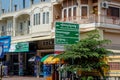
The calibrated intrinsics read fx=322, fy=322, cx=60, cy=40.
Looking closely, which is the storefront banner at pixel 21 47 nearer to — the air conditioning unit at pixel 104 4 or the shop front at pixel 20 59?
the shop front at pixel 20 59

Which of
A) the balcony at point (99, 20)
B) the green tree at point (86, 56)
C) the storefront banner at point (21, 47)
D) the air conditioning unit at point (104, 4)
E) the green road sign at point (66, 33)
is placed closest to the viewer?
the green tree at point (86, 56)

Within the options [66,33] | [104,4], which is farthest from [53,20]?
[66,33]

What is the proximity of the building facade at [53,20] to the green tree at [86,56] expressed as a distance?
17.1 feet

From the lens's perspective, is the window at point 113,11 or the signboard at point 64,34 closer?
the signboard at point 64,34

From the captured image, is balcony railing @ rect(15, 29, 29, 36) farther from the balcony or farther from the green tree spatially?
the green tree

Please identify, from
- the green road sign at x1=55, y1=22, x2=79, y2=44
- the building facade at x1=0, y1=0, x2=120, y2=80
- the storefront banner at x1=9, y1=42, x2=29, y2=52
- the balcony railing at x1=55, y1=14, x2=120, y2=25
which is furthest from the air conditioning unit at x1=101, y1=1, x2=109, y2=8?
the storefront banner at x1=9, y1=42, x2=29, y2=52

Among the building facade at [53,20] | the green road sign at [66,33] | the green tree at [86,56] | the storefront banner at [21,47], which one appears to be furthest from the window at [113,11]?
the green tree at [86,56]

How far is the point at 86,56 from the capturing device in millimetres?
18812

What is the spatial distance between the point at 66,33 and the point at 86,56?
2490mm

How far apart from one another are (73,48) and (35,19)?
1749 centimetres

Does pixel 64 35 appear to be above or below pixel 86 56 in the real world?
above

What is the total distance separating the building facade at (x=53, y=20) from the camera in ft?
96.0

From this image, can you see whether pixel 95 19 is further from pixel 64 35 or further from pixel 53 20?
pixel 64 35

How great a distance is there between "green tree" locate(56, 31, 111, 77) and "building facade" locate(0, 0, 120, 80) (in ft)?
17.1
